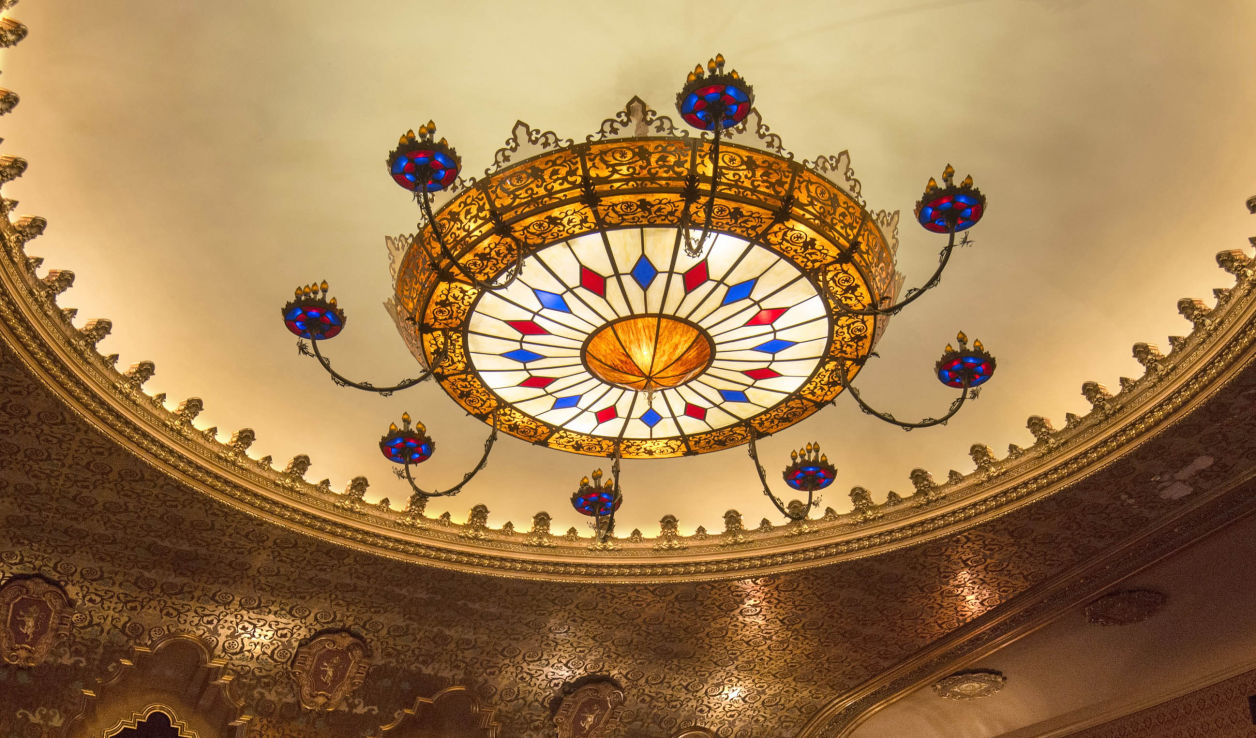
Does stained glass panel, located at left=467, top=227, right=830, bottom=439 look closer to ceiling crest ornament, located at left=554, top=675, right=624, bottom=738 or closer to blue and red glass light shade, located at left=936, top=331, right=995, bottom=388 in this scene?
blue and red glass light shade, located at left=936, top=331, right=995, bottom=388

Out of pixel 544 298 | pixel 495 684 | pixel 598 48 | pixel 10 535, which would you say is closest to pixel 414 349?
pixel 544 298

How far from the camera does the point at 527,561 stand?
7.53 metres

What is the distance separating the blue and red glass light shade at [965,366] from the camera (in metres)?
4.56

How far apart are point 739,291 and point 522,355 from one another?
4.72 ft

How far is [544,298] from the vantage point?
18.6ft

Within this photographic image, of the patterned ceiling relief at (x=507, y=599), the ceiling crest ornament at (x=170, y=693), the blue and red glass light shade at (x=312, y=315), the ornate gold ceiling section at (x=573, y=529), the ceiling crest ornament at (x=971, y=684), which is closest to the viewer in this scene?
the blue and red glass light shade at (x=312, y=315)

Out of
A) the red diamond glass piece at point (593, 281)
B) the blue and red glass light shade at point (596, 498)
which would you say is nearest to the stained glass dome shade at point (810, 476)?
the blue and red glass light shade at point (596, 498)

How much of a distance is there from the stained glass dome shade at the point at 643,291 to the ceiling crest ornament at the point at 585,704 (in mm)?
3058

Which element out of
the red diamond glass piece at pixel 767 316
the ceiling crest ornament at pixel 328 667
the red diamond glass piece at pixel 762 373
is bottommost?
the ceiling crest ornament at pixel 328 667

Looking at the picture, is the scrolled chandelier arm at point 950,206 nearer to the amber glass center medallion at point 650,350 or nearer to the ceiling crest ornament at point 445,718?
the amber glass center medallion at point 650,350

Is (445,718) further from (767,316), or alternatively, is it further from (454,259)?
(454,259)

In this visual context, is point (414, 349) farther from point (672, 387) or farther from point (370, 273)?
point (672, 387)

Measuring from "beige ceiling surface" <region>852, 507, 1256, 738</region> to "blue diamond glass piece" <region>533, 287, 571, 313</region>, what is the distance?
505cm

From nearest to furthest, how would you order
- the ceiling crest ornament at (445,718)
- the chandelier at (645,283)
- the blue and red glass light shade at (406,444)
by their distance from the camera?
the chandelier at (645,283) < the blue and red glass light shade at (406,444) < the ceiling crest ornament at (445,718)
